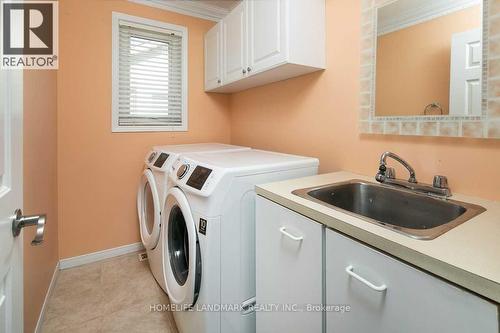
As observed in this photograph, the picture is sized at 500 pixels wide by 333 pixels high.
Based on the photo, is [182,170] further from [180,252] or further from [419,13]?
[419,13]

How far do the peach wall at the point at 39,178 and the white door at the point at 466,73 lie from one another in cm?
197

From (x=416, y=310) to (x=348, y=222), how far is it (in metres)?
0.27

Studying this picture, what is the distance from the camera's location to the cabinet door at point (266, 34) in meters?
1.60

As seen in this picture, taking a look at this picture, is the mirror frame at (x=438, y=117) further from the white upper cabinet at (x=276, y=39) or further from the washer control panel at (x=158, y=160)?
the washer control panel at (x=158, y=160)

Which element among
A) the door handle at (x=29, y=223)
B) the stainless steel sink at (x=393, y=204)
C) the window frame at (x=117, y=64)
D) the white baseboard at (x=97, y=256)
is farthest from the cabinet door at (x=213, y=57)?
the door handle at (x=29, y=223)

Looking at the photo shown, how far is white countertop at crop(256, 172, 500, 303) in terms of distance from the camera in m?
0.55

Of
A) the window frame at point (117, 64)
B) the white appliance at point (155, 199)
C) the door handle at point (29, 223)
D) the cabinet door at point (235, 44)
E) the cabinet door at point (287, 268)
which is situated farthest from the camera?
the window frame at point (117, 64)

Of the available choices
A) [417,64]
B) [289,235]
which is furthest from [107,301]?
[417,64]

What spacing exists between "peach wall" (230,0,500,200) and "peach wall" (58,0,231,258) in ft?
4.00

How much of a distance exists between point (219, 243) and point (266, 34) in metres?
1.36

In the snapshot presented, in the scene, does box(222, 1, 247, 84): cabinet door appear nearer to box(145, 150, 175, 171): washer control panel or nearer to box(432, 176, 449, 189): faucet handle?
box(145, 150, 175, 171): washer control panel

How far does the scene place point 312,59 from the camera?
169 centimetres

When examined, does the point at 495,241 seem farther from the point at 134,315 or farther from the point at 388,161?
the point at 134,315

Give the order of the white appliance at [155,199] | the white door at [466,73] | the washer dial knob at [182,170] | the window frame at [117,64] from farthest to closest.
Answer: the window frame at [117,64] < the white appliance at [155,199] < the washer dial knob at [182,170] < the white door at [466,73]
